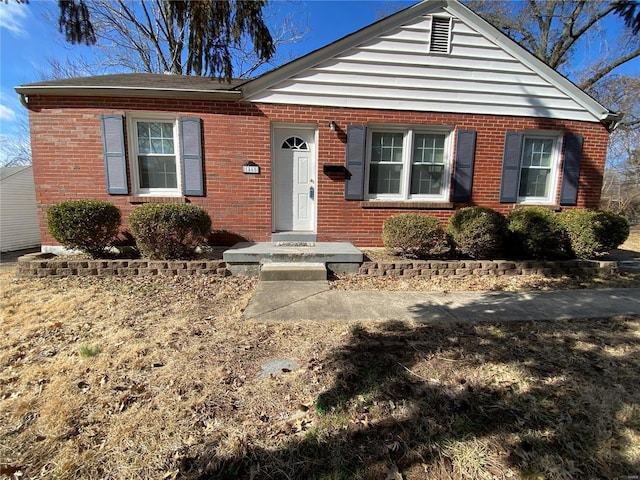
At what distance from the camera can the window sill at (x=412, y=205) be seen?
6.60 m

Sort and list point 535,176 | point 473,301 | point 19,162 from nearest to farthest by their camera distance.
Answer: point 473,301, point 535,176, point 19,162

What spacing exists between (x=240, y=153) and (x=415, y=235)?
386 centimetres

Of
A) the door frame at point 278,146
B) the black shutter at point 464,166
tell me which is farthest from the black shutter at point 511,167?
the door frame at point 278,146

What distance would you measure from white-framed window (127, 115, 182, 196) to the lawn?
11.2 feet

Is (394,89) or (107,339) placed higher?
(394,89)

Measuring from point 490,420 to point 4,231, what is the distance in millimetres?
11837

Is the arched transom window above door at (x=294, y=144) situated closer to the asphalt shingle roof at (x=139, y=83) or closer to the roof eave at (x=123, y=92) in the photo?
the roof eave at (x=123, y=92)

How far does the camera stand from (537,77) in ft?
22.0

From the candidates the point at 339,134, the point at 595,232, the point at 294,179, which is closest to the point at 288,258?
the point at 294,179

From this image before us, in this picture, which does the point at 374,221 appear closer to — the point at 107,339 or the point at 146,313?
the point at 146,313

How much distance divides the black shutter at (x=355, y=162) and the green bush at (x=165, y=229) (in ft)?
10.1

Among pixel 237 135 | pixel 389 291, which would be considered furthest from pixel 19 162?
pixel 389 291

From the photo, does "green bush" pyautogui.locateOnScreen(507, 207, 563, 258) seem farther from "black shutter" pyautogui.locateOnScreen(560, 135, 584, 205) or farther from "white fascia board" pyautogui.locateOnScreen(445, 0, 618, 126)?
"white fascia board" pyautogui.locateOnScreen(445, 0, 618, 126)

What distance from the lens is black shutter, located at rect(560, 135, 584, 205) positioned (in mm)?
6910
